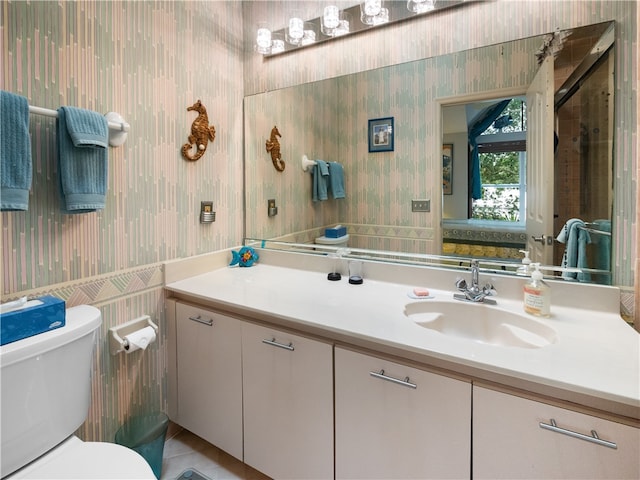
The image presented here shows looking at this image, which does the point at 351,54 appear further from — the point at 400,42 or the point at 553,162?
the point at 553,162

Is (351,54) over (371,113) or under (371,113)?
over

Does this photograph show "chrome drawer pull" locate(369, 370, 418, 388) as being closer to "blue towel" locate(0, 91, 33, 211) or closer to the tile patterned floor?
the tile patterned floor

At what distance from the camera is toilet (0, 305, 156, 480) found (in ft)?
3.02

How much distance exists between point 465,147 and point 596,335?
2.75 feet

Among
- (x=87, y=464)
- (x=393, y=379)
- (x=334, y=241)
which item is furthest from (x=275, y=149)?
(x=87, y=464)

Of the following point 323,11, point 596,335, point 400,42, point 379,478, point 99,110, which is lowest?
point 379,478

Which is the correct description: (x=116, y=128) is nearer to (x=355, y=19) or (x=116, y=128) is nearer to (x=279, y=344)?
(x=279, y=344)

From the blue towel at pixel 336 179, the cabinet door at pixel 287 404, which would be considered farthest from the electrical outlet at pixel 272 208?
the cabinet door at pixel 287 404

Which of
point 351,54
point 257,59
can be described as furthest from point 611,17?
point 257,59

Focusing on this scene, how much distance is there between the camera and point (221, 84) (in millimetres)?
1879

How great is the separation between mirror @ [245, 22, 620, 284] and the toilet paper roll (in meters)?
0.85

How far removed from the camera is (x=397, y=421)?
1010 millimetres

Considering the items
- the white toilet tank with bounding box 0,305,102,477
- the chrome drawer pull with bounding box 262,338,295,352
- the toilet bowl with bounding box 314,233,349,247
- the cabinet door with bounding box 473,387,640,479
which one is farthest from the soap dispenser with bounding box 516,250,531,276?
the white toilet tank with bounding box 0,305,102,477

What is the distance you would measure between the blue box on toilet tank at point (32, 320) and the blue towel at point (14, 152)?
307mm
